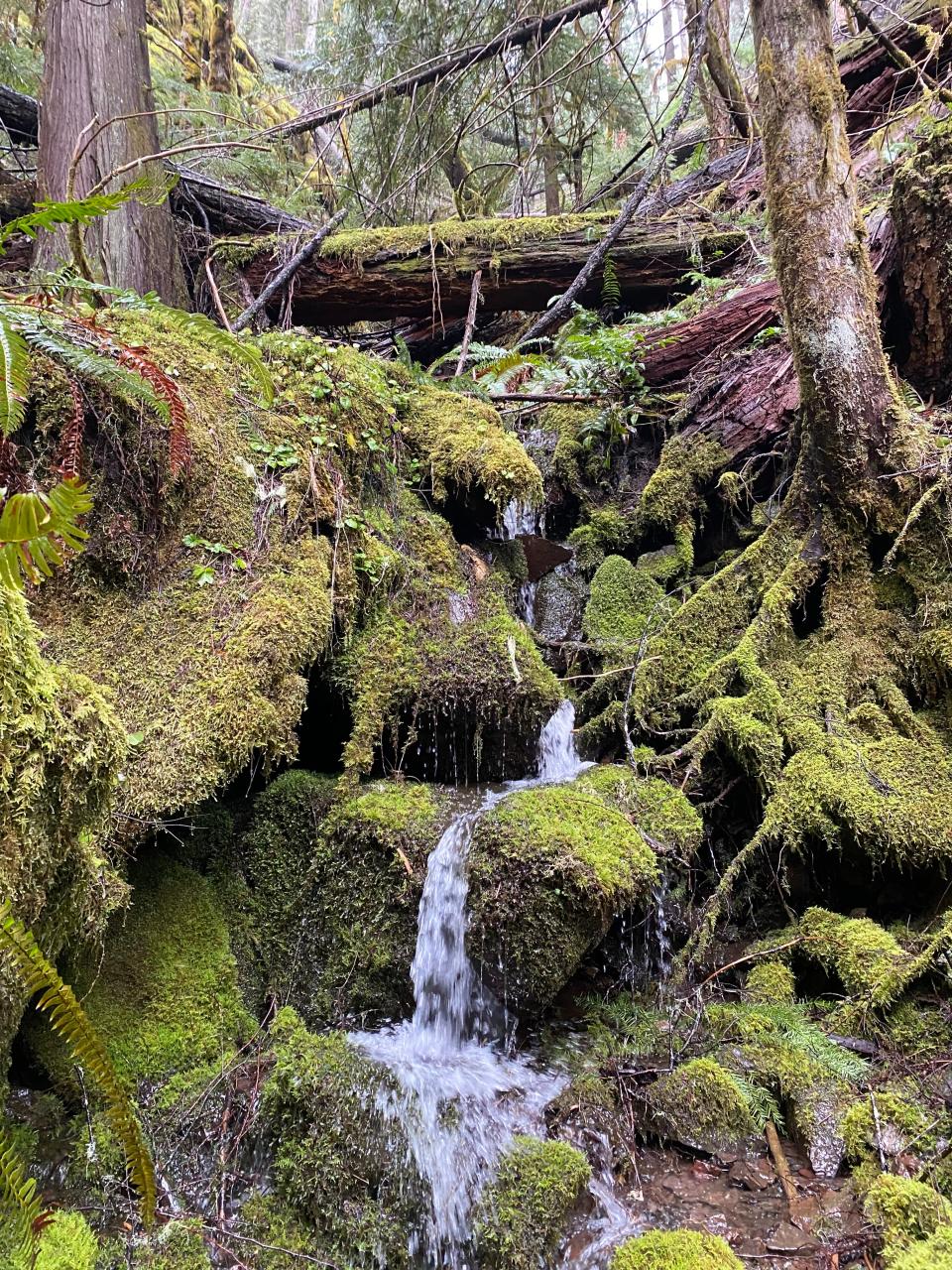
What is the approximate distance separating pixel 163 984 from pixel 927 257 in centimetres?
662

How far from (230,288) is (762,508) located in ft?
18.1

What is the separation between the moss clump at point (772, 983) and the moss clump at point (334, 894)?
1732 mm

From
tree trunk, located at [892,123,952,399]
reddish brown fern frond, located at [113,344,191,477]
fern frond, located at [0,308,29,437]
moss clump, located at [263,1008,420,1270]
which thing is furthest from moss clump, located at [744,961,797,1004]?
tree trunk, located at [892,123,952,399]

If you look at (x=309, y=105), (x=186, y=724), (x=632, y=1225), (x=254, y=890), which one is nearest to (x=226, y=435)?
(x=186, y=724)

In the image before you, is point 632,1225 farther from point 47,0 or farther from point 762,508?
point 47,0

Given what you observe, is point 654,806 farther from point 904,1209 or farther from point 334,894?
point 904,1209

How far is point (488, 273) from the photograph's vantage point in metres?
7.23

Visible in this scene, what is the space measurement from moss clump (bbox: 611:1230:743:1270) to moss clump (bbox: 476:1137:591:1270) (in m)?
0.27

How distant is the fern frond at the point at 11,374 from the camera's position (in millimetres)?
2359

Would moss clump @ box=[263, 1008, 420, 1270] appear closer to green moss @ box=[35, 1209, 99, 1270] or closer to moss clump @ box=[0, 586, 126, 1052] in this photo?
green moss @ box=[35, 1209, 99, 1270]

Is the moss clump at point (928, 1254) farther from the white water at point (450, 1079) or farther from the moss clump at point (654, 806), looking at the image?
the moss clump at point (654, 806)

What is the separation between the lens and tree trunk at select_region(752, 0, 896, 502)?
4.18 meters

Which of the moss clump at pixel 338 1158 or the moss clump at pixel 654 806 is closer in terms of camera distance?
the moss clump at pixel 338 1158

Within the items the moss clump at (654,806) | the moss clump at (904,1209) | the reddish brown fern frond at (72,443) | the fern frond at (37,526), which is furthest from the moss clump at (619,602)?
the fern frond at (37,526)
